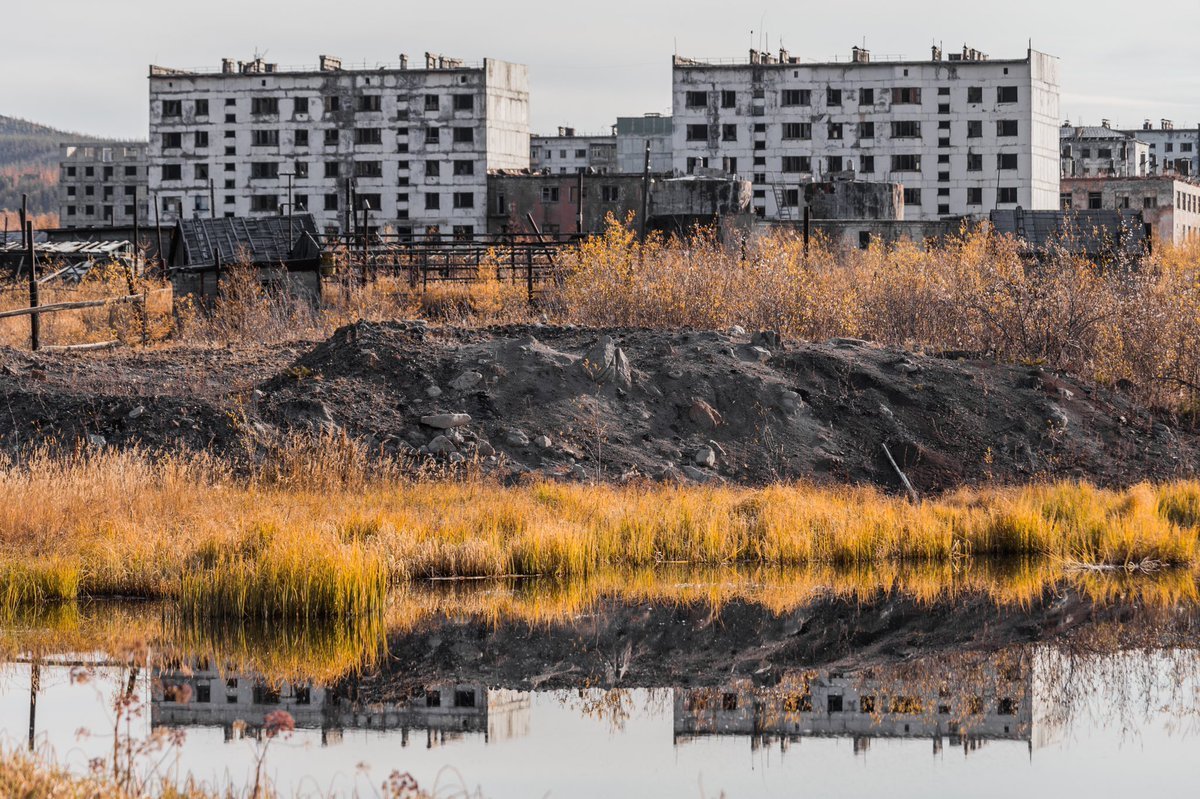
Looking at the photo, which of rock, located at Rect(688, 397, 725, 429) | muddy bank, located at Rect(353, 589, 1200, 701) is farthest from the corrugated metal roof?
muddy bank, located at Rect(353, 589, 1200, 701)

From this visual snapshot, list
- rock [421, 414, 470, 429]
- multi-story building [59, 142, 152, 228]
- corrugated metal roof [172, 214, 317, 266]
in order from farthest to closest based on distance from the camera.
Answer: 1. multi-story building [59, 142, 152, 228]
2. corrugated metal roof [172, 214, 317, 266]
3. rock [421, 414, 470, 429]

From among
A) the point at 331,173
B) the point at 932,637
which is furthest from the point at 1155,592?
the point at 331,173

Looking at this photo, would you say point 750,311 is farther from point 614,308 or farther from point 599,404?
point 599,404

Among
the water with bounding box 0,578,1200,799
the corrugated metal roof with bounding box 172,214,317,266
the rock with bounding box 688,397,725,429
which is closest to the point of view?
the water with bounding box 0,578,1200,799

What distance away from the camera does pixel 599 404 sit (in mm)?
25172

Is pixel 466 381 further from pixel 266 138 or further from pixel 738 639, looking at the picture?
pixel 266 138

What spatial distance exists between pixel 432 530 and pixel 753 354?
34.3ft

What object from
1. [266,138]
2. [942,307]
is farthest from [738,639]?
[266,138]

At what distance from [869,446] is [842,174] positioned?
6831cm

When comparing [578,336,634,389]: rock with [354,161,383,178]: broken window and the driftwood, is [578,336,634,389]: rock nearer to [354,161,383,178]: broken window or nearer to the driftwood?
the driftwood

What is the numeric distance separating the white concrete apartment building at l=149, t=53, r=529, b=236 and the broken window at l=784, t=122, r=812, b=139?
16261mm

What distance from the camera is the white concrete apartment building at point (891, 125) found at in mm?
95500

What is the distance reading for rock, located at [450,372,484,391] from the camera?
81.9 feet

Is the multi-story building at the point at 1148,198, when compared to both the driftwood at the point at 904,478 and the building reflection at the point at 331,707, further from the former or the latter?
the building reflection at the point at 331,707
